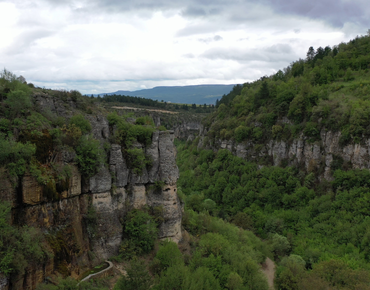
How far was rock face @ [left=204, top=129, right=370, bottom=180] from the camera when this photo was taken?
4379cm

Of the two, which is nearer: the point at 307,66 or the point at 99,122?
the point at 99,122

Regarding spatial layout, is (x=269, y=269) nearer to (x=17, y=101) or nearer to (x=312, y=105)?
(x=312, y=105)

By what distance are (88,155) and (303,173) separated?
4141 cm

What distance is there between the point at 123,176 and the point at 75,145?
16.0ft

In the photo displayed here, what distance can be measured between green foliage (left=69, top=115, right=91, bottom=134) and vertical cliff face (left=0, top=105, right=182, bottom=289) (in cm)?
97

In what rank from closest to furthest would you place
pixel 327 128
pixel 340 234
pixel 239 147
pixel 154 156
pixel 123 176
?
1. pixel 123 176
2. pixel 154 156
3. pixel 340 234
4. pixel 327 128
5. pixel 239 147

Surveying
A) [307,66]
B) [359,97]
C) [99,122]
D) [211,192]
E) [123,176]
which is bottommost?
[211,192]

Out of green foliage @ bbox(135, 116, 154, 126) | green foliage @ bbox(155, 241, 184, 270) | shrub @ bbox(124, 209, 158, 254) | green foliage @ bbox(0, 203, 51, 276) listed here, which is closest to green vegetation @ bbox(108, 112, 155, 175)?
green foliage @ bbox(135, 116, 154, 126)

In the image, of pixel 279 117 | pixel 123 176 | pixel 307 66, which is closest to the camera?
pixel 123 176

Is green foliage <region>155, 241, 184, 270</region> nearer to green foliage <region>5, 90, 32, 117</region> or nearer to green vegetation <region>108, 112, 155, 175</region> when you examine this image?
green vegetation <region>108, 112, 155, 175</region>

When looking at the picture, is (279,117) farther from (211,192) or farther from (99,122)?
(99,122)

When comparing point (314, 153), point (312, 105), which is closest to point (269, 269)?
point (314, 153)

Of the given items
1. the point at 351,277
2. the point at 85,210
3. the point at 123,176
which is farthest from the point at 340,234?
the point at 85,210

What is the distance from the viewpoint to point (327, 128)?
49.6 metres
